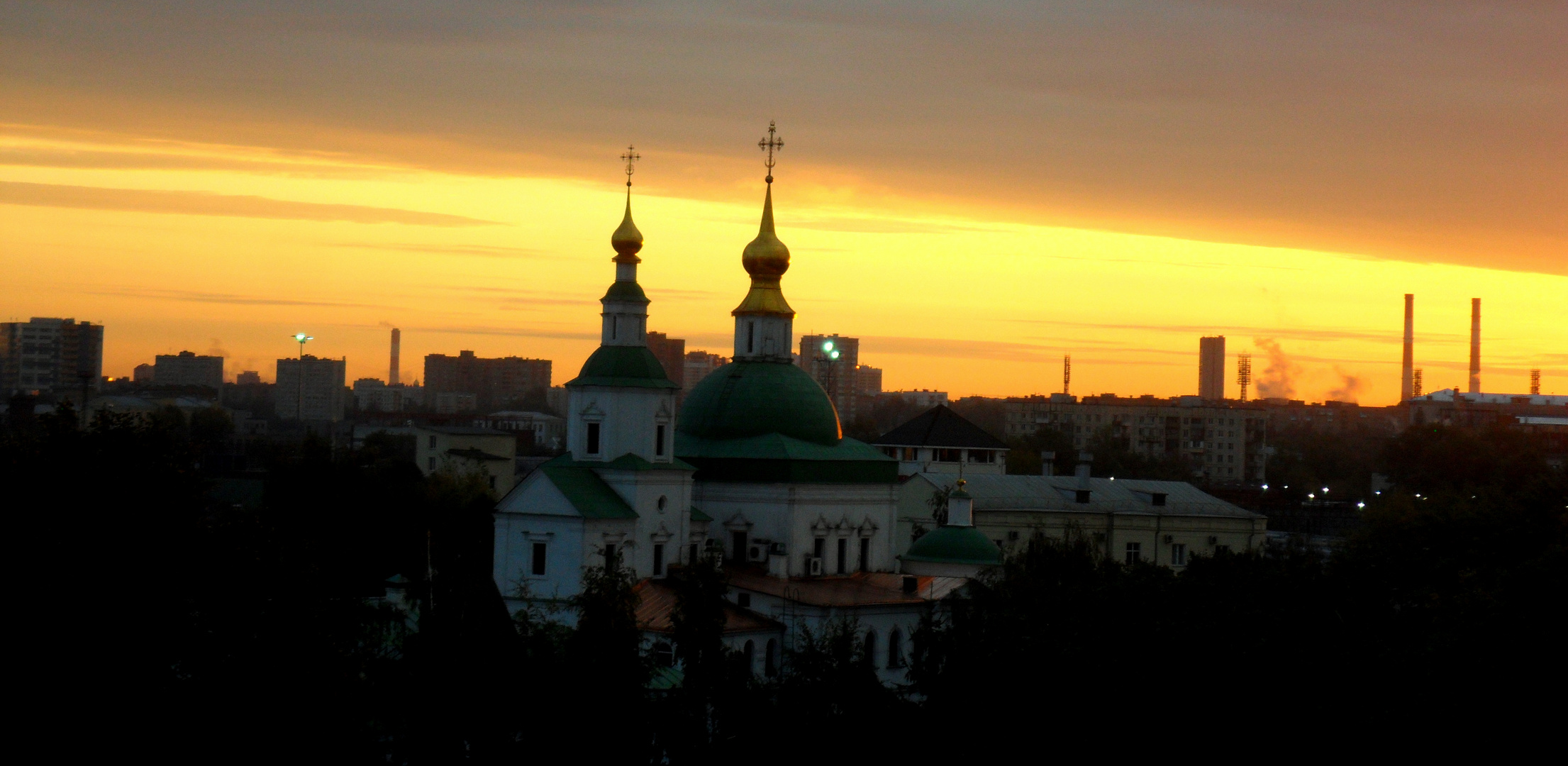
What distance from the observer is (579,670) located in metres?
27.5

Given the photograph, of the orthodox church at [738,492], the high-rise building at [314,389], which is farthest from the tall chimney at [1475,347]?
the orthodox church at [738,492]

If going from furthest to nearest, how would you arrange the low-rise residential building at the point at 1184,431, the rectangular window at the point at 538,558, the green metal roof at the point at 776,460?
the low-rise residential building at the point at 1184,431 → the green metal roof at the point at 776,460 → the rectangular window at the point at 538,558

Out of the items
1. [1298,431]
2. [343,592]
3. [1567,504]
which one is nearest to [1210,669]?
[343,592]

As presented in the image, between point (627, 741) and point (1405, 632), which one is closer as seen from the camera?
point (627, 741)

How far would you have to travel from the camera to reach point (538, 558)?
4512cm

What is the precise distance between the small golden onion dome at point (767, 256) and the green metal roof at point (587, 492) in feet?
30.6

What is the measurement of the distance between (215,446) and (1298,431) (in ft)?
334

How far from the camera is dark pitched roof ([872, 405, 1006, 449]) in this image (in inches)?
3447

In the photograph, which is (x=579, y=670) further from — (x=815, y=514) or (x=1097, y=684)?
(x=815, y=514)

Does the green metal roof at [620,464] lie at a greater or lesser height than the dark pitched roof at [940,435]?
lesser

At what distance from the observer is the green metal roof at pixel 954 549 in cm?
5153

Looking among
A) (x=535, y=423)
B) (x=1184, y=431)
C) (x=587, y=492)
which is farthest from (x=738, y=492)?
(x=535, y=423)

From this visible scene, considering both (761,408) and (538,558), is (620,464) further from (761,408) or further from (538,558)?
(761,408)

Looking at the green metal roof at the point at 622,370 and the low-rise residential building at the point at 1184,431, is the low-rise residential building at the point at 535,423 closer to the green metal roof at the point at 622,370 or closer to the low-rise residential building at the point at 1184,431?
the low-rise residential building at the point at 1184,431
